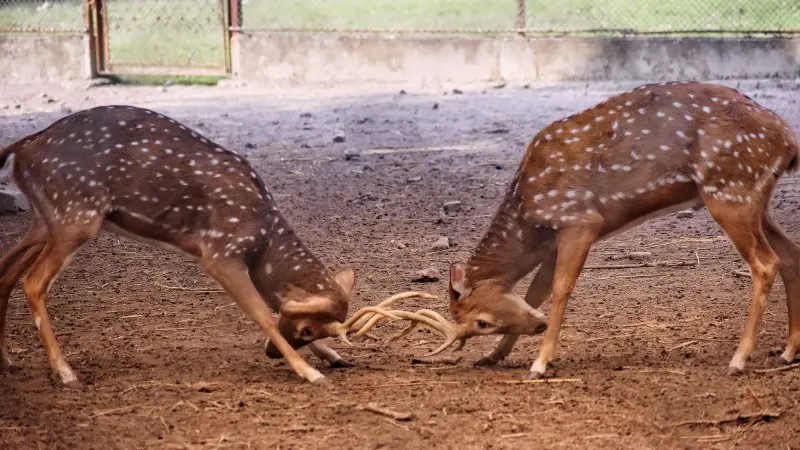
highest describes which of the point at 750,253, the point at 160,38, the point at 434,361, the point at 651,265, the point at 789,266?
the point at 750,253

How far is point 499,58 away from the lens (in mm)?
16250

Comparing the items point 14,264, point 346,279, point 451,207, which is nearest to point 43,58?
point 451,207

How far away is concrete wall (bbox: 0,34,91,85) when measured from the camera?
16859 mm

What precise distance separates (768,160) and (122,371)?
10.2 feet

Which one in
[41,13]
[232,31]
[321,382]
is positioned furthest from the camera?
→ [41,13]

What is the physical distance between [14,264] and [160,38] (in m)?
15.2

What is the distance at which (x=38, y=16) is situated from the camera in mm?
20719

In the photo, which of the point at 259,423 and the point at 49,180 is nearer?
the point at 259,423

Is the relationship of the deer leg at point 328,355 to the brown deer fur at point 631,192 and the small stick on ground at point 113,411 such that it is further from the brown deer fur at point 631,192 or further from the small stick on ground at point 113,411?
the small stick on ground at point 113,411

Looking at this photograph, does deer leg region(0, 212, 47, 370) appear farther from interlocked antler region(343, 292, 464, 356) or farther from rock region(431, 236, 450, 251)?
rock region(431, 236, 450, 251)

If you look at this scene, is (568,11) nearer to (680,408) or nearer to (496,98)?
(496,98)

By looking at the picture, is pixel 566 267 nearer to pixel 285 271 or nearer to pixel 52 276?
pixel 285 271

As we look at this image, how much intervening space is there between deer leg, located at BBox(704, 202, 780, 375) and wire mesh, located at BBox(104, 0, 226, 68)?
1239 centimetres

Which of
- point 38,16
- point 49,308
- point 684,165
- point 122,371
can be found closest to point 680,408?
point 684,165
